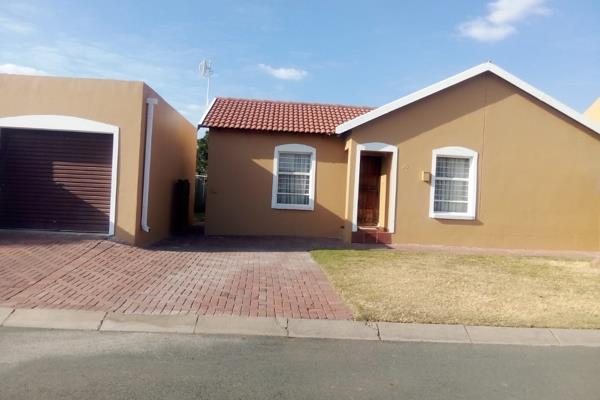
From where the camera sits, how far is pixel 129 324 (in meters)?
6.70

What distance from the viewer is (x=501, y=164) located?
15.5 meters

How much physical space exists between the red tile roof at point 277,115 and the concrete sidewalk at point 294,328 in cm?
952

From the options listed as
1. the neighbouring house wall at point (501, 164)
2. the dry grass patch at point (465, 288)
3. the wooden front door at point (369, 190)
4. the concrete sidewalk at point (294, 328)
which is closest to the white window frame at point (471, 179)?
the neighbouring house wall at point (501, 164)

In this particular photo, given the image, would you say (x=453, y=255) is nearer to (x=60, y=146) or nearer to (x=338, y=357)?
(x=338, y=357)

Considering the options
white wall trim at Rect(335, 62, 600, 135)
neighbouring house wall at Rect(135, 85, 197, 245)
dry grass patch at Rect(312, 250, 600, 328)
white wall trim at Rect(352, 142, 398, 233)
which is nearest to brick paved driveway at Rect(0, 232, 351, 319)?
dry grass patch at Rect(312, 250, 600, 328)

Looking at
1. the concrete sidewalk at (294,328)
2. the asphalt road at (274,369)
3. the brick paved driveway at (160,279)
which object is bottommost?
the asphalt road at (274,369)

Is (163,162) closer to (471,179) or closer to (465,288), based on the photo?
(471,179)

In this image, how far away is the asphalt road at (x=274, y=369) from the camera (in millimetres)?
4785

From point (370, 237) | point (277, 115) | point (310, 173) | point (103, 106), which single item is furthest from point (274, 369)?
point (277, 115)

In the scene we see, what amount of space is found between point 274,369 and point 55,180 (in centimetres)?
918

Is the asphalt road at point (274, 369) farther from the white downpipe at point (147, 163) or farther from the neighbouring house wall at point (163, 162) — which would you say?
the neighbouring house wall at point (163, 162)

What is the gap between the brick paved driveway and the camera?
752 centimetres

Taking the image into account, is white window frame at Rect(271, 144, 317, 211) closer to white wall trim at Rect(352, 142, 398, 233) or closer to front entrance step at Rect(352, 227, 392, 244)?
white wall trim at Rect(352, 142, 398, 233)

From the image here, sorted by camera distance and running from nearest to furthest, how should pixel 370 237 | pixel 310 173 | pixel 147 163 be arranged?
1. pixel 147 163
2. pixel 370 237
3. pixel 310 173
